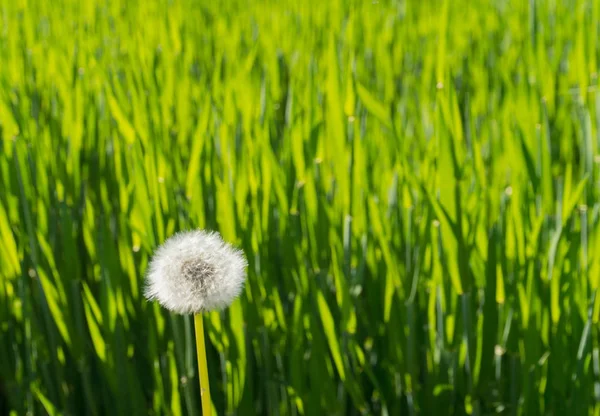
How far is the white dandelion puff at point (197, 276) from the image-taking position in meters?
0.50

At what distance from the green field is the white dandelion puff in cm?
28

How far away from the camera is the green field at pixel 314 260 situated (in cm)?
87

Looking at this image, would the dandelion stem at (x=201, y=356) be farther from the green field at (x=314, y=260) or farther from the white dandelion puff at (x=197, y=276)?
the green field at (x=314, y=260)

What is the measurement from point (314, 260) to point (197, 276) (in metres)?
0.47

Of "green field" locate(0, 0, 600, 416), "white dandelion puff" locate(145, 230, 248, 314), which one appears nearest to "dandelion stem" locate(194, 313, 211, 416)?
"white dandelion puff" locate(145, 230, 248, 314)

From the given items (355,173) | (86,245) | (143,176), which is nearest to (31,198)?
(86,245)

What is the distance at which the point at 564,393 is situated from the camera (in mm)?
847

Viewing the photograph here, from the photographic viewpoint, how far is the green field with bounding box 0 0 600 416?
87cm

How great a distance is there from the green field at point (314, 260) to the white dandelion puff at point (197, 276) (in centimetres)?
28

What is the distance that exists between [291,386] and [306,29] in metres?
1.54

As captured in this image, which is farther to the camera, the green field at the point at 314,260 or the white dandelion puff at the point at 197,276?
the green field at the point at 314,260

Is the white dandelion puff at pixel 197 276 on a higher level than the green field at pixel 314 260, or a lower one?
higher

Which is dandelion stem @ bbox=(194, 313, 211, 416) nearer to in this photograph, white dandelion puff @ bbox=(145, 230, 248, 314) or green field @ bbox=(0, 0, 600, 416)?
white dandelion puff @ bbox=(145, 230, 248, 314)

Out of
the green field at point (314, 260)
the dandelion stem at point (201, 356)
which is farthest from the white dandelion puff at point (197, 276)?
the green field at point (314, 260)
